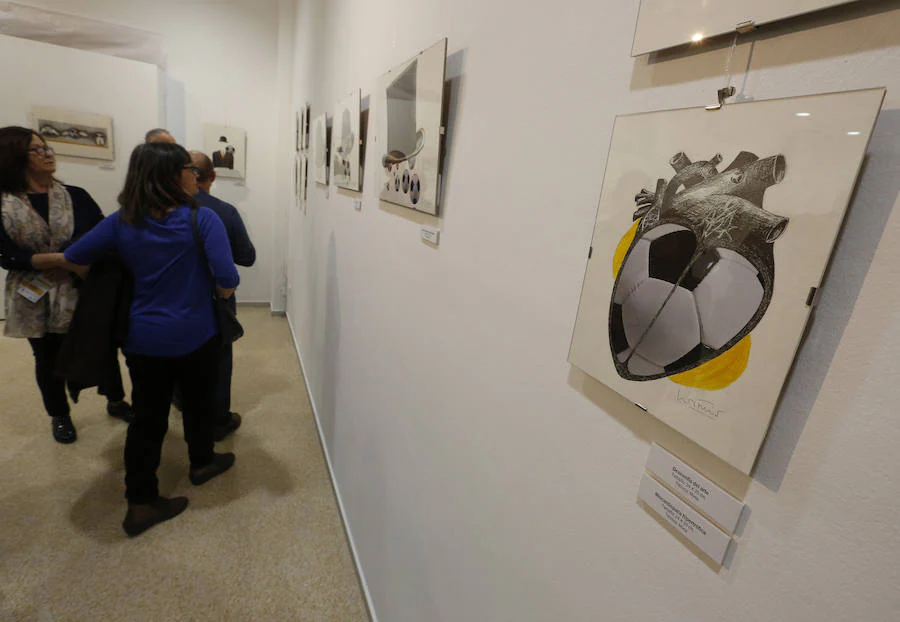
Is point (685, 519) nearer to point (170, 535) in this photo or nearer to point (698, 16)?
point (698, 16)

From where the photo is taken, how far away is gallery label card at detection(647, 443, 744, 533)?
49 cm

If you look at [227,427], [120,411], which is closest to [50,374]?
[120,411]

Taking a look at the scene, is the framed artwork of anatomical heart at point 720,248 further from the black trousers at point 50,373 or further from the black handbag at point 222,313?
the black trousers at point 50,373

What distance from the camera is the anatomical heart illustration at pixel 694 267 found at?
0.45m

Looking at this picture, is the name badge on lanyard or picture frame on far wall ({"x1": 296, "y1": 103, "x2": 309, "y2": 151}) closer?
the name badge on lanyard

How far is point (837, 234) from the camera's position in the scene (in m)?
0.39

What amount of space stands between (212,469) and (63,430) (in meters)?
0.99

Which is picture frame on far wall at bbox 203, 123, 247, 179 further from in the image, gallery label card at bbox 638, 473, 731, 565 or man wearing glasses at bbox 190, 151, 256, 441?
gallery label card at bbox 638, 473, 731, 565

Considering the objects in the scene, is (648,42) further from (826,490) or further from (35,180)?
(35,180)

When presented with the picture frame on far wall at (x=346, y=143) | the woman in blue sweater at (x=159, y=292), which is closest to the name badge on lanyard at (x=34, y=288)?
the woman in blue sweater at (x=159, y=292)

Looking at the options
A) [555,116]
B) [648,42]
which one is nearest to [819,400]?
[648,42]

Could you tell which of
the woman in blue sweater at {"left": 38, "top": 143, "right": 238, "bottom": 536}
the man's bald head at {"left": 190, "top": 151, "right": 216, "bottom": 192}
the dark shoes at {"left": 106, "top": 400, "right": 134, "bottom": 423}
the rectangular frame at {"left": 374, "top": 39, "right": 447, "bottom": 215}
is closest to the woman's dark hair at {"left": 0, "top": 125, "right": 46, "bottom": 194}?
the woman in blue sweater at {"left": 38, "top": 143, "right": 238, "bottom": 536}

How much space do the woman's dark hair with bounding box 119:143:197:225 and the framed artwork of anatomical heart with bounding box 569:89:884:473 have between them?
1666mm

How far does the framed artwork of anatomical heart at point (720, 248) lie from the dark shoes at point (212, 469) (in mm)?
2496
